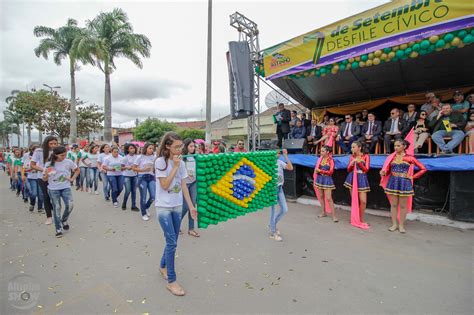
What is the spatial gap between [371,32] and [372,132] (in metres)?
3.18

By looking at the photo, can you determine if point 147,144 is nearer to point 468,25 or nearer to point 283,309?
point 283,309

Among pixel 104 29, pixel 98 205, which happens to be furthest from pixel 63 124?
pixel 98 205

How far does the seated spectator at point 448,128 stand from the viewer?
5.60 m

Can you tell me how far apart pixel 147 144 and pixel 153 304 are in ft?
12.9

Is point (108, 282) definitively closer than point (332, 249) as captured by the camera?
Yes

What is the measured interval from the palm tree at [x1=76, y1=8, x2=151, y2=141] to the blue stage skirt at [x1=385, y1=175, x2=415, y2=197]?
18125 mm

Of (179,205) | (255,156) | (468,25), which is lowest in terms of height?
(179,205)

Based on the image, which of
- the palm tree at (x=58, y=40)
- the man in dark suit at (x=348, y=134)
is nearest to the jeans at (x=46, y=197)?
the man in dark suit at (x=348, y=134)

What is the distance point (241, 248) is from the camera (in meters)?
3.90

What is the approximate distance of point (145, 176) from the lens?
18.4ft

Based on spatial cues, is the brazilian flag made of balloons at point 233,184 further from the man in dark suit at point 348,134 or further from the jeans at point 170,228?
the man in dark suit at point 348,134

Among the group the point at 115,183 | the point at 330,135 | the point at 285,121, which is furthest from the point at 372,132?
the point at 115,183

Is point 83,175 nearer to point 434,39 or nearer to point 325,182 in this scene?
point 325,182

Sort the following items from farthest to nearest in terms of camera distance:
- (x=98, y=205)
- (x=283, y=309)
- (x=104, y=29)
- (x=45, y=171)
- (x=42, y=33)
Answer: (x=42, y=33) < (x=104, y=29) < (x=98, y=205) < (x=45, y=171) < (x=283, y=309)
